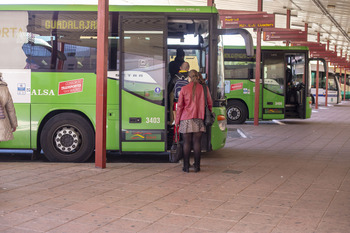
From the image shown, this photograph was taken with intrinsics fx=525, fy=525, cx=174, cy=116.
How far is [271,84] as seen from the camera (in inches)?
802

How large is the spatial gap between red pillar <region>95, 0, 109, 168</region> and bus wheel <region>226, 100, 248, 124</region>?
470 inches

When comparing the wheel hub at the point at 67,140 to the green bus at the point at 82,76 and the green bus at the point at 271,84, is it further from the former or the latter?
the green bus at the point at 271,84

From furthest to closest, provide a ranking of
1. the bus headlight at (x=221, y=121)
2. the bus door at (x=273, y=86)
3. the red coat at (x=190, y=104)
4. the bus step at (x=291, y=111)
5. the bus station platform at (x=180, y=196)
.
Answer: the bus step at (x=291, y=111), the bus door at (x=273, y=86), the bus headlight at (x=221, y=121), the red coat at (x=190, y=104), the bus station platform at (x=180, y=196)

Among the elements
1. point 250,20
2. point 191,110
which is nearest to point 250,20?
point 250,20

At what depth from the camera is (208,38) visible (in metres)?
9.82

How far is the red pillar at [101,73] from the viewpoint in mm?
8727

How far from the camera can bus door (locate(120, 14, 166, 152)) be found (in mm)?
9461

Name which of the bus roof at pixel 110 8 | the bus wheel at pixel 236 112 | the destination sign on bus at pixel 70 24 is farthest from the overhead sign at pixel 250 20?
the destination sign on bus at pixel 70 24

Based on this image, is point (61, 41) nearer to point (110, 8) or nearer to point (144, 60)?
point (110, 8)

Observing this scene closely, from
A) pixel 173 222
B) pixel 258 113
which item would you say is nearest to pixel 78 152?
pixel 173 222

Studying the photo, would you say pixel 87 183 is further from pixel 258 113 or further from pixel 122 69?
pixel 258 113

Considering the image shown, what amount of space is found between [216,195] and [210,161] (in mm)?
3214

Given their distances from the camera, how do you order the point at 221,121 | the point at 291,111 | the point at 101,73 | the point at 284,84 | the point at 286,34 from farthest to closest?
1. the point at 286,34
2. the point at 291,111
3. the point at 284,84
4. the point at 221,121
5. the point at 101,73

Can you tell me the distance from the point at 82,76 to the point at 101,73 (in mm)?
845
